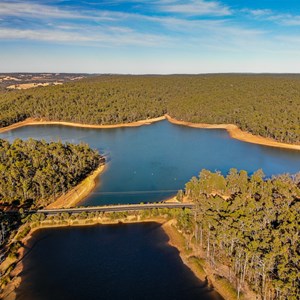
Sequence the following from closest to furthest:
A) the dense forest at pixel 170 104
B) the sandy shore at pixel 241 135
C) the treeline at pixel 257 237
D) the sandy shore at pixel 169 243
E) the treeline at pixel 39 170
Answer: the treeline at pixel 257 237, the sandy shore at pixel 169 243, the treeline at pixel 39 170, the sandy shore at pixel 241 135, the dense forest at pixel 170 104

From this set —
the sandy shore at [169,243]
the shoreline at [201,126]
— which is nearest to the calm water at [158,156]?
the shoreline at [201,126]

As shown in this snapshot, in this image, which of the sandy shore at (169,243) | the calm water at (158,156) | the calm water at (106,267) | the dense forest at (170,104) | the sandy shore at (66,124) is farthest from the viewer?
the sandy shore at (66,124)

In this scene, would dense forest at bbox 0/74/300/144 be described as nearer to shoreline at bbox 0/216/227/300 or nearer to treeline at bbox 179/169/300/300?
treeline at bbox 179/169/300/300

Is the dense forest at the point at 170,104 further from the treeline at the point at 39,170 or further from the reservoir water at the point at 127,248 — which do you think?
the treeline at the point at 39,170

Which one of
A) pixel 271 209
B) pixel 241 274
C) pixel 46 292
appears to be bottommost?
pixel 46 292

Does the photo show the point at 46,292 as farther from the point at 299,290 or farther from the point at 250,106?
the point at 250,106

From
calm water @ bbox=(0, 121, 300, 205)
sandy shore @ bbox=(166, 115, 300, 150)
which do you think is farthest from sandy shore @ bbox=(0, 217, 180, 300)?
sandy shore @ bbox=(166, 115, 300, 150)

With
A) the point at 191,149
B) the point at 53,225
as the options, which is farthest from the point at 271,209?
the point at 191,149
